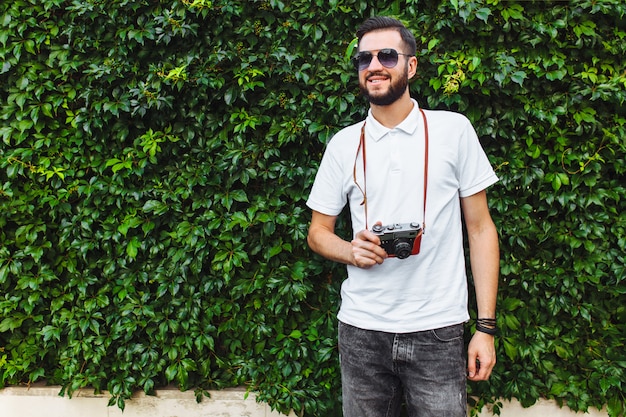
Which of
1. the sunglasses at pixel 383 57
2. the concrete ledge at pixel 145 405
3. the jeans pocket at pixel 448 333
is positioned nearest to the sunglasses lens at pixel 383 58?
the sunglasses at pixel 383 57

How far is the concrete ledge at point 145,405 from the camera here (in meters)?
3.12

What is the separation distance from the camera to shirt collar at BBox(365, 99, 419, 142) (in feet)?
7.07

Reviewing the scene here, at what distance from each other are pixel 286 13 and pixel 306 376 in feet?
7.24

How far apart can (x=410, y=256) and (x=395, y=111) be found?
2.22 feet

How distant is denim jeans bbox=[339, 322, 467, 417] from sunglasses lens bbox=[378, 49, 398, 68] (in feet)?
3.95

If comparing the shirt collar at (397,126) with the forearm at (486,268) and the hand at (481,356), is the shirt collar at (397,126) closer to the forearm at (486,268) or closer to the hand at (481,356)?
the forearm at (486,268)

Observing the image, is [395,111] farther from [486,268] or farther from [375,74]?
[486,268]

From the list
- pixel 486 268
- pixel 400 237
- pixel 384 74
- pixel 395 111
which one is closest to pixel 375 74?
pixel 384 74

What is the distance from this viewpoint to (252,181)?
9.72ft

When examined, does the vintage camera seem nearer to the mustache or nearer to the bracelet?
the bracelet

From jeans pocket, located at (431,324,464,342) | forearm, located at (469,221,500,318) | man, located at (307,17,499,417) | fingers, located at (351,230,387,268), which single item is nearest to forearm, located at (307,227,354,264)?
man, located at (307,17,499,417)

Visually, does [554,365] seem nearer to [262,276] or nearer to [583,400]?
[583,400]

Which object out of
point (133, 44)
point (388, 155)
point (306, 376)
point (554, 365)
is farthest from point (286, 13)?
point (554, 365)

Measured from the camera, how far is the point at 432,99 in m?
2.68
